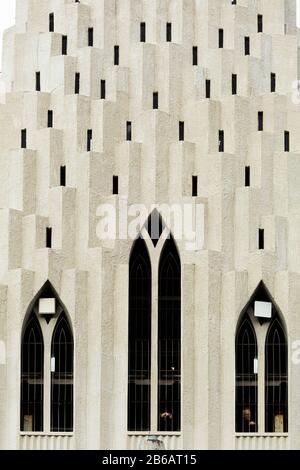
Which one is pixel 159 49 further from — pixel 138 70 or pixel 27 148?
pixel 27 148

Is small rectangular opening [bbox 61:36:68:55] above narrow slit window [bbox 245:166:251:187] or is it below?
above

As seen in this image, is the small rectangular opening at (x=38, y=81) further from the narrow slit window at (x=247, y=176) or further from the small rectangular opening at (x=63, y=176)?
the narrow slit window at (x=247, y=176)

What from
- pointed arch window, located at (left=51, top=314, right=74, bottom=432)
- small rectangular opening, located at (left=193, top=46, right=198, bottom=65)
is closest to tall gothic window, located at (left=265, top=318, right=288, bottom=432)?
pointed arch window, located at (left=51, top=314, right=74, bottom=432)

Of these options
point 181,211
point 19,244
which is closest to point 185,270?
point 181,211

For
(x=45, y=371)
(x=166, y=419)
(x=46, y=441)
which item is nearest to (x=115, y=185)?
(x=45, y=371)

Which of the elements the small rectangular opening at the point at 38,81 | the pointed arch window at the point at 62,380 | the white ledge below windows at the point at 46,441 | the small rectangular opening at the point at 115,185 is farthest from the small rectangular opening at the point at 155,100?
the white ledge below windows at the point at 46,441

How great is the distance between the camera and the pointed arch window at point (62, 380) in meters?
65.3

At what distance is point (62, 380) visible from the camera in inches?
2581

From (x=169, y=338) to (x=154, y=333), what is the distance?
64cm

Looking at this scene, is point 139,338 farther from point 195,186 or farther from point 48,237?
point 195,186

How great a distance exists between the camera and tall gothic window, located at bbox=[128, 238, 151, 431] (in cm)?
6519

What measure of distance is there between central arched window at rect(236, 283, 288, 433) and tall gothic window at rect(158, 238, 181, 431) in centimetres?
226

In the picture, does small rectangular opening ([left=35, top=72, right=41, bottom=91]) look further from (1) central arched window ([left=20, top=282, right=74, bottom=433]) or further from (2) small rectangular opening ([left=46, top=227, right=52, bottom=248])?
(1) central arched window ([left=20, top=282, right=74, bottom=433])

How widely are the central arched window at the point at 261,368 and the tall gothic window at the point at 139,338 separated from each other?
3376 millimetres
